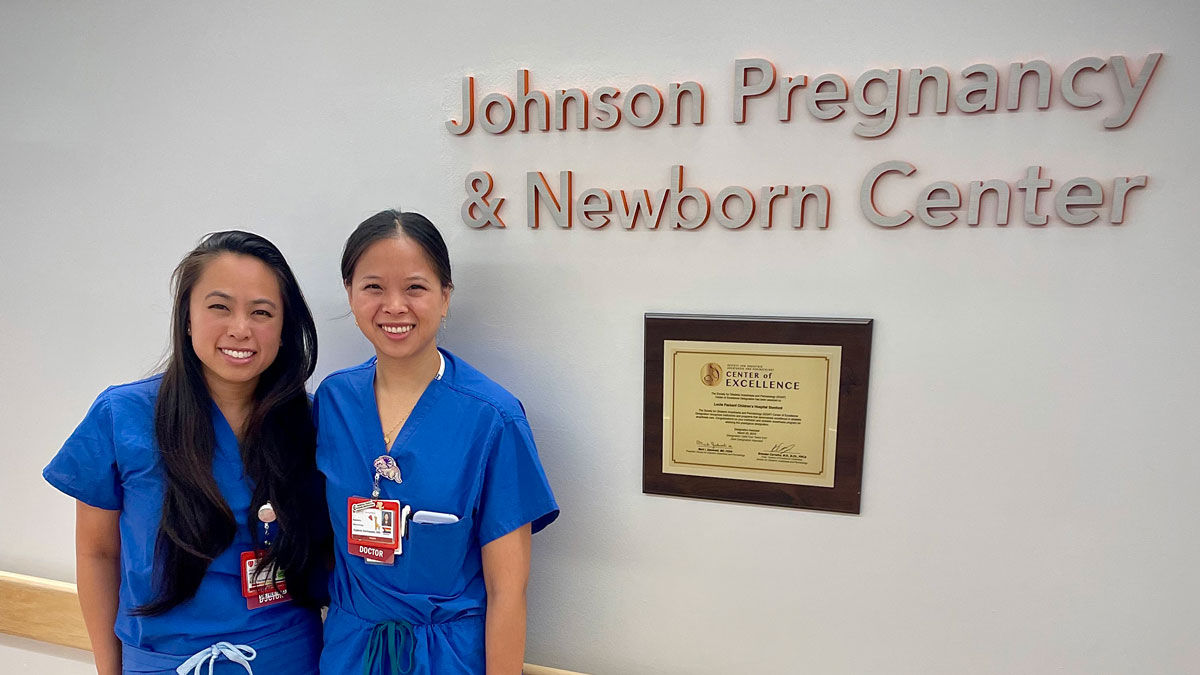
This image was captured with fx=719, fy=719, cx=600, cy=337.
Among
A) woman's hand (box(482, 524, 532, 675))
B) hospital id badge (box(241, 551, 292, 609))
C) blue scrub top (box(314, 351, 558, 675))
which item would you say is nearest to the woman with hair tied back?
hospital id badge (box(241, 551, 292, 609))

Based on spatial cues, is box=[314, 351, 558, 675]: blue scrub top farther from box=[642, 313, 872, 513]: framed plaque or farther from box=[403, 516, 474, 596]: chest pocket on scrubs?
box=[642, 313, 872, 513]: framed plaque

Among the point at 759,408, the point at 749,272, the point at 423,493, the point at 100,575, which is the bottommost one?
the point at 100,575

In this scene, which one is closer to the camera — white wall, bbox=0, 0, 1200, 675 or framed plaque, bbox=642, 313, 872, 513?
white wall, bbox=0, 0, 1200, 675

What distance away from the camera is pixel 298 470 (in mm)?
1394

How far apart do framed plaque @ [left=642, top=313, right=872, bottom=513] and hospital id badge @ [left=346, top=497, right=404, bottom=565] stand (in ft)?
1.64

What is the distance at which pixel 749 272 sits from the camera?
4.43ft

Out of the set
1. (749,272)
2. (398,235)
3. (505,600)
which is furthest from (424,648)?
(749,272)

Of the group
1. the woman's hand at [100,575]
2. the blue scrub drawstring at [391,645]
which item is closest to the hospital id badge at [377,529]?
the blue scrub drawstring at [391,645]

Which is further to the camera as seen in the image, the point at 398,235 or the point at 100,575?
the point at 100,575

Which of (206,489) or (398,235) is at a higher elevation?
(398,235)

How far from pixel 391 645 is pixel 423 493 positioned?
28 centimetres

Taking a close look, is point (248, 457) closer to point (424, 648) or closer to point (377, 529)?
point (377, 529)

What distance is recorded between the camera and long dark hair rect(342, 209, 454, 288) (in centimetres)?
127

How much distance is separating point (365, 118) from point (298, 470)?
739 mm
